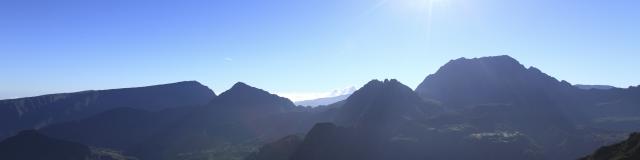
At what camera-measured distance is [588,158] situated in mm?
109812

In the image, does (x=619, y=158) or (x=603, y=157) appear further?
(x=603, y=157)

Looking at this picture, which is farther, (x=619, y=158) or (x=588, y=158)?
(x=588, y=158)

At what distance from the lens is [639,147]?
291 ft

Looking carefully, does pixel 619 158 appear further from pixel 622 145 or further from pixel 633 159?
pixel 622 145

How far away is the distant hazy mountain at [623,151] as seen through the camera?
8762cm

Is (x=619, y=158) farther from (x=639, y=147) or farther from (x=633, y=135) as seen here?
(x=633, y=135)

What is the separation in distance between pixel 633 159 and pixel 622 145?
21.4 m

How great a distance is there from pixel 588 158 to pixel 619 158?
21416mm

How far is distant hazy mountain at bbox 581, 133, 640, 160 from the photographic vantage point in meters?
87.6

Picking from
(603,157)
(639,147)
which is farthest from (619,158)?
(603,157)

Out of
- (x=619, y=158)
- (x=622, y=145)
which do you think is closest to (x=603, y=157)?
(x=622, y=145)

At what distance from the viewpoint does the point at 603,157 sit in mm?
103625

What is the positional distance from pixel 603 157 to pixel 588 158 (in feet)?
20.6

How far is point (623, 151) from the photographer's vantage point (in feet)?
322
